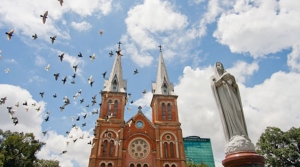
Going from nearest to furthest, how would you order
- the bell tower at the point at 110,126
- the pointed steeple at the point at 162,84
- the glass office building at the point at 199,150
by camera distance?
the bell tower at the point at 110,126
the pointed steeple at the point at 162,84
the glass office building at the point at 199,150

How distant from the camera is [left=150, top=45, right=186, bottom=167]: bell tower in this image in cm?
2564

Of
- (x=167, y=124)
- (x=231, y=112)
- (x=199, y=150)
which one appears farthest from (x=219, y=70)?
(x=199, y=150)

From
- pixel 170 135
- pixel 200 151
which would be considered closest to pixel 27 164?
pixel 170 135

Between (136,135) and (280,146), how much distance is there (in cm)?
1513

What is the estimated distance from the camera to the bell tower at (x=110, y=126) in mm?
24438

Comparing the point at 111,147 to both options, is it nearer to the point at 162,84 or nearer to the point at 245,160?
the point at 162,84

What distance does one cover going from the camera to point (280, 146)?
19125 mm

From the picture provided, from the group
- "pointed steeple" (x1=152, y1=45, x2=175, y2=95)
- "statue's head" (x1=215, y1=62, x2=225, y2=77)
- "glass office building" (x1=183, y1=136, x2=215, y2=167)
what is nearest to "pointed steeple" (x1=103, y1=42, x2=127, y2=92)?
"pointed steeple" (x1=152, y1=45, x2=175, y2=95)

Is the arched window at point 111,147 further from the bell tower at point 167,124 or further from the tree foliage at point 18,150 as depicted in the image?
the tree foliage at point 18,150

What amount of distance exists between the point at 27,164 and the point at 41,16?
765 inches

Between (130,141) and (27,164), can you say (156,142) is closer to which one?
(130,141)

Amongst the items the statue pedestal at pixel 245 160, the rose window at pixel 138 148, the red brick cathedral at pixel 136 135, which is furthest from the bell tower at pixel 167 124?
the statue pedestal at pixel 245 160

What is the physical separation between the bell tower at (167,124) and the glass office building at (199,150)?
135 ft

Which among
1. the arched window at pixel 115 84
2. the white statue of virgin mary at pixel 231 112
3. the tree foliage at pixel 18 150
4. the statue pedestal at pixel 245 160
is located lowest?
the statue pedestal at pixel 245 160
